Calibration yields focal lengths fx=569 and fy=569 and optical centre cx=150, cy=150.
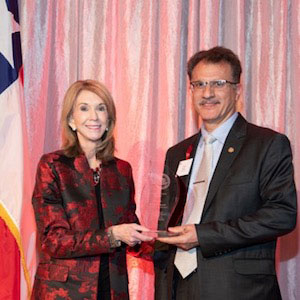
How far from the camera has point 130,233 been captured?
2574 millimetres

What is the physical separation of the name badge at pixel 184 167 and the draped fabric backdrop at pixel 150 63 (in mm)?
723

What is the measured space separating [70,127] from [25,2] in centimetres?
128

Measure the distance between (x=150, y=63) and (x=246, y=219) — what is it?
5.09 ft

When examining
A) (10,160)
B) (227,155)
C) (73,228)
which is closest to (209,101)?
(227,155)

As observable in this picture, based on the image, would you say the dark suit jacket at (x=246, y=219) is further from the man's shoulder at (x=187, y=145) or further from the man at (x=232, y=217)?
the man's shoulder at (x=187, y=145)

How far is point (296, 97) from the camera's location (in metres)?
3.55

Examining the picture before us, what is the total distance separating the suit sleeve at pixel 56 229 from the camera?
2.59 metres

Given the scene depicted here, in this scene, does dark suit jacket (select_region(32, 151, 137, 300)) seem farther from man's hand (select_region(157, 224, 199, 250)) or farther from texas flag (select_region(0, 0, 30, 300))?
texas flag (select_region(0, 0, 30, 300))

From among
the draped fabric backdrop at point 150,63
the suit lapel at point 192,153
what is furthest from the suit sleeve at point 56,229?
the draped fabric backdrop at point 150,63

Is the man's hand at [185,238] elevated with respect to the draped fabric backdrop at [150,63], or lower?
lower

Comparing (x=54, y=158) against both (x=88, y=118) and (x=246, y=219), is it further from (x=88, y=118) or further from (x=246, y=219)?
(x=246, y=219)

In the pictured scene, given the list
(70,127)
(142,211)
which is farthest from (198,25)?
(142,211)

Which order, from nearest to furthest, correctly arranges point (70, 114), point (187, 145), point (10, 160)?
point (70, 114)
point (187, 145)
point (10, 160)

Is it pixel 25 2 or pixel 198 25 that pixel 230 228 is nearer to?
pixel 198 25
